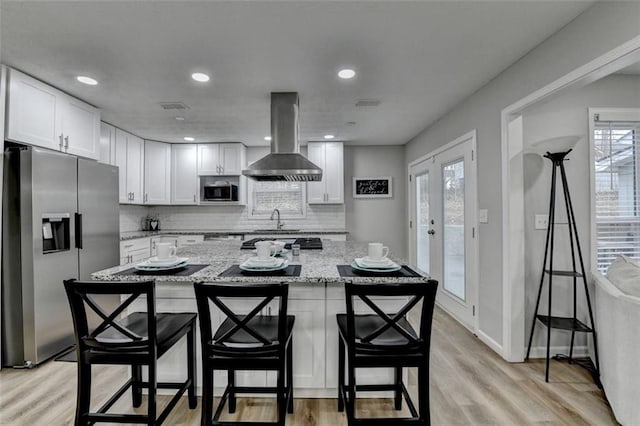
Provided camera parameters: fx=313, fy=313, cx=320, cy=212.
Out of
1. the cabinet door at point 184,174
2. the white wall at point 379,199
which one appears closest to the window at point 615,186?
the white wall at point 379,199

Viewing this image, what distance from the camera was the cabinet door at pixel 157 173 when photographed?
5.09 metres

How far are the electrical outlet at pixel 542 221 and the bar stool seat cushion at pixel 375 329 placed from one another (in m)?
1.70

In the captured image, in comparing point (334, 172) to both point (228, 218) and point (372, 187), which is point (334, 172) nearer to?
point (372, 187)

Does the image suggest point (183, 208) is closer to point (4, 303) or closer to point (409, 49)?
point (4, 303)

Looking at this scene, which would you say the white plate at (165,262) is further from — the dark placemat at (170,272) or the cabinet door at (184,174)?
the cabinet door at (184,174)

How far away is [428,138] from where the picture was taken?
175 inches

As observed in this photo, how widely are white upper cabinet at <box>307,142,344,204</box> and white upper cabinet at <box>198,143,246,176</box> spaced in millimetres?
1210

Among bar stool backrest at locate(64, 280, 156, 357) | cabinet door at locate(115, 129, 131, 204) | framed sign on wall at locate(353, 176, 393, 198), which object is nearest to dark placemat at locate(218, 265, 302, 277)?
bar stool backrest at locate(64, 280, 156, 357)

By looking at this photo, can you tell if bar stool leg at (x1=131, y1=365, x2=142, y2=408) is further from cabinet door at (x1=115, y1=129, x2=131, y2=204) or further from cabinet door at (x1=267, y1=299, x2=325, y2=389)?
cabinet door at (x1=115, y1=129, x2=131, y2=204)

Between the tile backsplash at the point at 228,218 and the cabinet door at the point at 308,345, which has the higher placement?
the tile backsplash at the point at 228,218

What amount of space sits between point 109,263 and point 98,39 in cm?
231

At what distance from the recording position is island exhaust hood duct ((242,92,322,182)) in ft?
9.89

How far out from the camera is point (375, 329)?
166cm

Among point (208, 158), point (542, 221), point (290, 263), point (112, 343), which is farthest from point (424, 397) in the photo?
point (208, 158)
